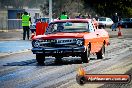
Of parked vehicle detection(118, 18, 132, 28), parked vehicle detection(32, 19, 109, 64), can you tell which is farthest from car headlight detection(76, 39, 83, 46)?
parked vehicle detection(118, 18, 132, 28)

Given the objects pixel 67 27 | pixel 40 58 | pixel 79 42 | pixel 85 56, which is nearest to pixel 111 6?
pixel 67 27

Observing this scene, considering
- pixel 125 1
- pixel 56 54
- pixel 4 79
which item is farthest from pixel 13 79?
pixel 125 1

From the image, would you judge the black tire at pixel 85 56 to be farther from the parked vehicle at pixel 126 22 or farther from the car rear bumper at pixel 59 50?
the parked vehicle at pixel 126 22

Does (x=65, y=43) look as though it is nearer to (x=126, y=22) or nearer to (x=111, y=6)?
(x=126, y=22)

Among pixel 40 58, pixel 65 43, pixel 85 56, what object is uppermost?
pixel 65 43

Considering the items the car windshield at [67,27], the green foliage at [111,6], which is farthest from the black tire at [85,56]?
the green foliage at [111,6]

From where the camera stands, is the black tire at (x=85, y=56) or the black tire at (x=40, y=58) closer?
the black tire at (x=85, y=56)

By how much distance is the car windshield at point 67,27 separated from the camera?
589 inches

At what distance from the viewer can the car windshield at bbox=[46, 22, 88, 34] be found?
1497 centimetres

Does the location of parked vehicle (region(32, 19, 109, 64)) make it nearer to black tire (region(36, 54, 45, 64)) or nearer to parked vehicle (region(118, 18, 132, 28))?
black tire (region(36, 54, 45, 64))

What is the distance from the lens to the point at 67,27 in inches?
594

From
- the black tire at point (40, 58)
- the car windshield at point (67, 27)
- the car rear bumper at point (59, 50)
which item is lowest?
the black tire at point (40, 58)

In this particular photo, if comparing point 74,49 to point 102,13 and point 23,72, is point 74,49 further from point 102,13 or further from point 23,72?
point 102,13

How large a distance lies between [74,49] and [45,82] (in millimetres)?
4534
